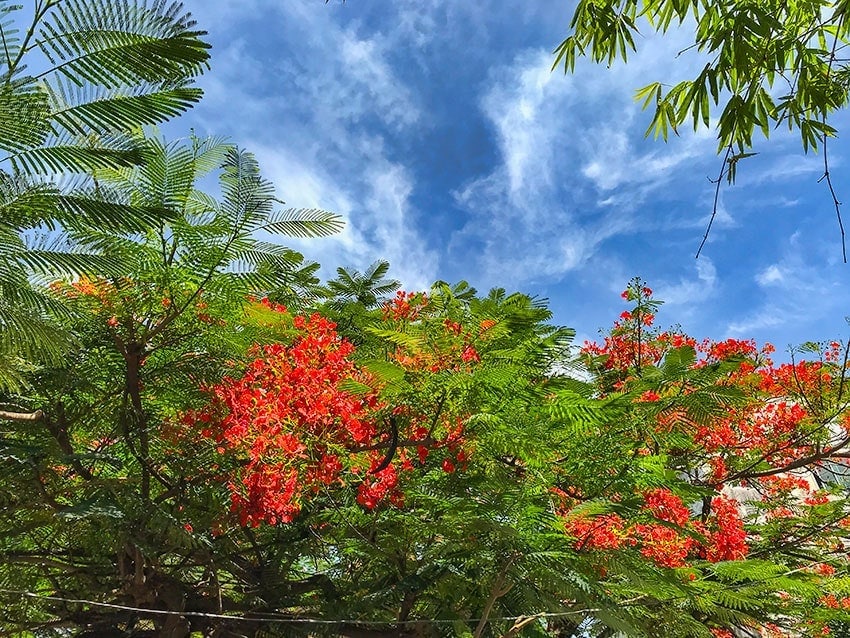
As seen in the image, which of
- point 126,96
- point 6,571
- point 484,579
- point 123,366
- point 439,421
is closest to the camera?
point 126,96

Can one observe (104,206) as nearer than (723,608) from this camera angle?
Yes

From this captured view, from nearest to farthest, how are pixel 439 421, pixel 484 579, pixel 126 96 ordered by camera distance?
pixel 126 96, pixel 439 421, pixel 484 579

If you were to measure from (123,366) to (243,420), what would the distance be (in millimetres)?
1065

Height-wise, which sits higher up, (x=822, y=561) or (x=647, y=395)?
(x=647, y=395)

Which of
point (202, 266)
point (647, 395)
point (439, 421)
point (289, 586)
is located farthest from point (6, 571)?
point (647, 395)

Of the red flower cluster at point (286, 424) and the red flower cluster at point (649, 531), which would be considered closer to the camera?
the red flower cluster at point (286, 424)

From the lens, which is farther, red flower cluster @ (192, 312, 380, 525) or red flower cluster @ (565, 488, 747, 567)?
red flower cluster @ (565, 488, 747, 567)

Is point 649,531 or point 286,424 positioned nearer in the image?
point 286,424

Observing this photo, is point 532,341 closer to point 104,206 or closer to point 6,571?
point 104,206

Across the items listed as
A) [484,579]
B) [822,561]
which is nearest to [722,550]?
[822,561]

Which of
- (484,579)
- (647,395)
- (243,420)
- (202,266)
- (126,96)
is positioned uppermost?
(647,395)

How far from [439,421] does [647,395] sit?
2.78 m

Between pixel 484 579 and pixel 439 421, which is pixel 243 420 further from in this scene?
pixel 484 579

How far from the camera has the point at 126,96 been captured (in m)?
1.59
